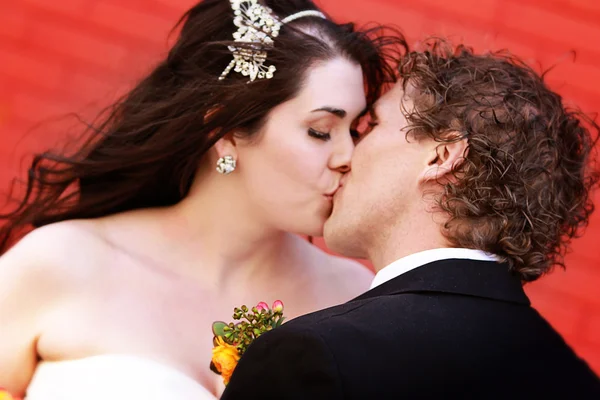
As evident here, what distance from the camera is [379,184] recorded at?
2.64 metres

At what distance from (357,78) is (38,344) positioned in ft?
4.35

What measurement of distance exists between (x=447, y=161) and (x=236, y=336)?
0.76 meters

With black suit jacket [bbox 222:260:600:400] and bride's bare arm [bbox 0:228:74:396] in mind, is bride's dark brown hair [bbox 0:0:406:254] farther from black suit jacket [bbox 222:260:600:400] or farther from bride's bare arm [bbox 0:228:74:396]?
black suit jacket [bbox 222:260:600:400]

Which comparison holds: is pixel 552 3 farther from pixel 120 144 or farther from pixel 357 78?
pixel 120 144

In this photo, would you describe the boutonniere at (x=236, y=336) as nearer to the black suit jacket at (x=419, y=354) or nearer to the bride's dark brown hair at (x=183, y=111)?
the black suit jacket at (x=419, y=354)

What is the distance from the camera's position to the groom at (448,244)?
78.7 inches

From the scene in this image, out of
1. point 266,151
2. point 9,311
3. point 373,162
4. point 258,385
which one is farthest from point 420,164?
point 9,311

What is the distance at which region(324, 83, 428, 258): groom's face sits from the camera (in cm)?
259

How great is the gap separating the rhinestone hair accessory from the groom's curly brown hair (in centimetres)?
48

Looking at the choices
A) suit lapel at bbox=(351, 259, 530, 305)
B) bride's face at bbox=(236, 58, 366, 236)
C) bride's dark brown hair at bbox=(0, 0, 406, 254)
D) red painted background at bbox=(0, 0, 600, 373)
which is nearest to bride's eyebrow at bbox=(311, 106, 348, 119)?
bride's face at bbox=(236, 58, 366, 236)

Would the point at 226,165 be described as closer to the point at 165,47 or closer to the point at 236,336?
the point at 236,336

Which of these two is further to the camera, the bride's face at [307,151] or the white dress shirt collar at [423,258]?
Result: the bride's face at [307,151]

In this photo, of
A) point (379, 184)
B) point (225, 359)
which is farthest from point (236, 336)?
point (379, 184)

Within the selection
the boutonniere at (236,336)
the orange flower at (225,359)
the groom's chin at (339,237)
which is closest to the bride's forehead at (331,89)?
the groom's chin at (339,237)
